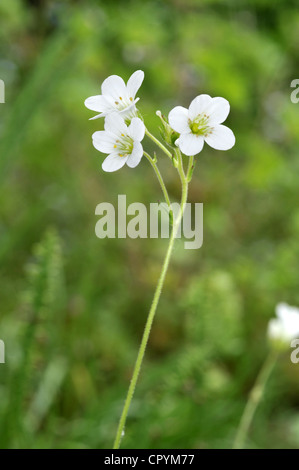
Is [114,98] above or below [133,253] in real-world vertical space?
below

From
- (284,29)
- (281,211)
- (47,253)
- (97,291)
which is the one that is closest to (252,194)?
(281,211)

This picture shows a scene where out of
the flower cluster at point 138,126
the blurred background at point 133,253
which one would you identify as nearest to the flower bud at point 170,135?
the flower cluster at point 138,126

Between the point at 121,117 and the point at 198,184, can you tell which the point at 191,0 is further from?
the point at 121,117

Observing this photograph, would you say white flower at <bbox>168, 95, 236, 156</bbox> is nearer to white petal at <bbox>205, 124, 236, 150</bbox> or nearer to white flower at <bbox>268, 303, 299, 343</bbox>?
white petal at <bbox>205, 124, 236, 150</bbox>

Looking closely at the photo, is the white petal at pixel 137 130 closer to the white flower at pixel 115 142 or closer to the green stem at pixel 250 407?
the white flower at pixel 115 142

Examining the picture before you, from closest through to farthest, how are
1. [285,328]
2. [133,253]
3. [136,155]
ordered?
[136,155] → [285,328] → [133,253]

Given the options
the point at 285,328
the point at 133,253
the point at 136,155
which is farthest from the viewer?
the point at 133,253

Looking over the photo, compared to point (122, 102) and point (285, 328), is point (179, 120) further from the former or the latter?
point (285, 328)

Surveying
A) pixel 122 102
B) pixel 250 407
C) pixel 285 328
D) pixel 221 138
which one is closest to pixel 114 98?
pixel 122 102
